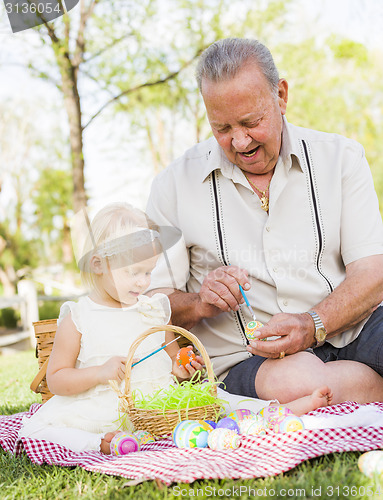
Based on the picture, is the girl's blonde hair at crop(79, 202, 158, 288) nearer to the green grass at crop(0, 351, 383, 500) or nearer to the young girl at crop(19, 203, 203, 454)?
the young girl at crop(19, 203, 203, 454)

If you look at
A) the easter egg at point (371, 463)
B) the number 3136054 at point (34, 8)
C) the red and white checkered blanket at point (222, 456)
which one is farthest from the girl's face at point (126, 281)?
the number 3136054 at point (34, 8)

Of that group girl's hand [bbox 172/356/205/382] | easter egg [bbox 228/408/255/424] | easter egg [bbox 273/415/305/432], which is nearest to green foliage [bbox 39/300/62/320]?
girl's hand [bbox 172/356/205/382]

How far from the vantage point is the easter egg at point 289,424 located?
2.16 meters

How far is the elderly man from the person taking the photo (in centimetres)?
260

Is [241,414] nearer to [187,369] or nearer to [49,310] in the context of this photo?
[187,369]

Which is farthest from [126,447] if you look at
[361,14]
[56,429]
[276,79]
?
[361,14]

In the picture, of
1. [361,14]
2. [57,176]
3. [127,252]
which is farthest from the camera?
[57,176]

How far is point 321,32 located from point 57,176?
12057mm

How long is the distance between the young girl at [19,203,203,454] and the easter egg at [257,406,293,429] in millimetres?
391

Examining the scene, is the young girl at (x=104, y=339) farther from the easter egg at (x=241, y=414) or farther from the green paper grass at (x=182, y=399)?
the easter egg at (x=241, y=414)

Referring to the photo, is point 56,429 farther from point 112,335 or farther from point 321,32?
point 321,32

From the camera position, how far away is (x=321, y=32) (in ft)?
53.8

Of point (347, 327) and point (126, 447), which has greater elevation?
point (347, 327)

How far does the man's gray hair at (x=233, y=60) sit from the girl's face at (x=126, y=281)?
Answer: 0.91 m
